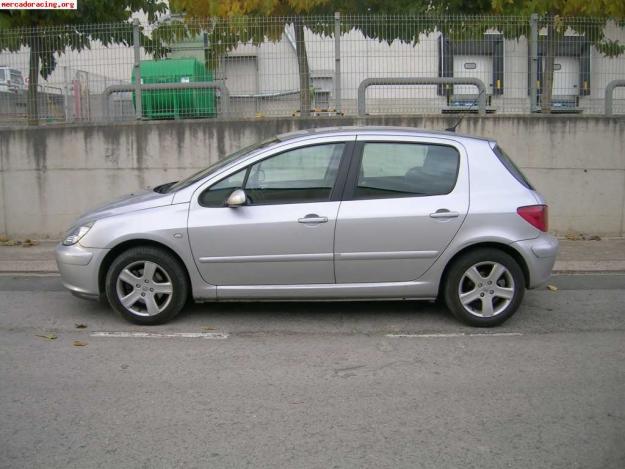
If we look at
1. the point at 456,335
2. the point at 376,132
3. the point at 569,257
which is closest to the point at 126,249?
the point at 376,132

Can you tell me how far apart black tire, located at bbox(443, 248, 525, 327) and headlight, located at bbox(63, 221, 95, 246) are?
315 centimetres

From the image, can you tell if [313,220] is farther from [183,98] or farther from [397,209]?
[183,98]

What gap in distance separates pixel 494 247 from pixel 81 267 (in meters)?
3.55

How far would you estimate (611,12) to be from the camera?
10367mm

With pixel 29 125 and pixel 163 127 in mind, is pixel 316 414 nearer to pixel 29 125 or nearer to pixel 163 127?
pixel 163 127

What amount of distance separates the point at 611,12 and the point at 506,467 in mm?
8962

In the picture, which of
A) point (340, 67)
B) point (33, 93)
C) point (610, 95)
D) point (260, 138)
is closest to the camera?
point (260, 138)

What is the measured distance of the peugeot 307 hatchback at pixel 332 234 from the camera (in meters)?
5.73

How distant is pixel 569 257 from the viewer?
878 centimetres

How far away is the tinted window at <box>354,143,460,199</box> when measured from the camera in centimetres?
586

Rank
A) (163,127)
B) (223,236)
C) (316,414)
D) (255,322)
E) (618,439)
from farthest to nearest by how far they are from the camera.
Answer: (163,127) → (255,322) → (223,236) → (316,414) → (618,439)

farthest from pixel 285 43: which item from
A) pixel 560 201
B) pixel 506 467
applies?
pixel 506 467

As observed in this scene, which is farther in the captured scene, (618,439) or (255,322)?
(255,322)

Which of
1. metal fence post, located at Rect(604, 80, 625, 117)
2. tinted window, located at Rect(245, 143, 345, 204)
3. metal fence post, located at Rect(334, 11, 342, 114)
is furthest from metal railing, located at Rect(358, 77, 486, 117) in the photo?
tinted window, located at Rect(245, 143, 345, 204)
